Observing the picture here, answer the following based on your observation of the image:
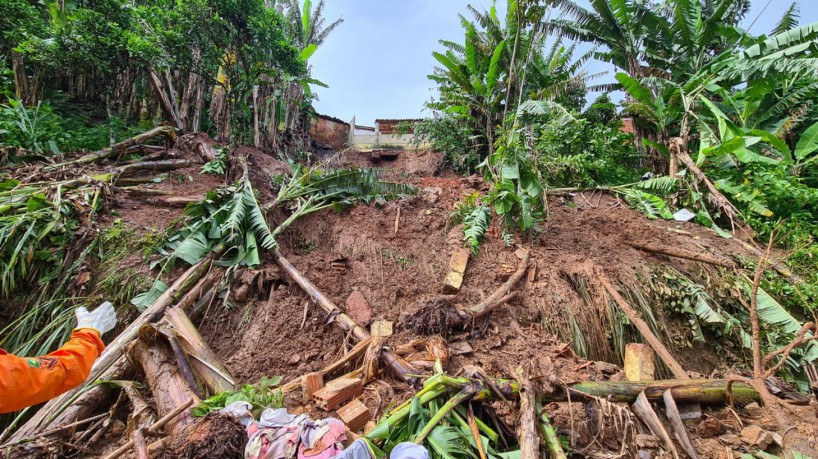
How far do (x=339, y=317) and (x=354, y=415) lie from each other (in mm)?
1339

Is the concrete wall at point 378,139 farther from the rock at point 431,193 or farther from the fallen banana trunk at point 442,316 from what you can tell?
the fallen banana trunk at point 442,316

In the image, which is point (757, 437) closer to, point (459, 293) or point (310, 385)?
point (459, 293)

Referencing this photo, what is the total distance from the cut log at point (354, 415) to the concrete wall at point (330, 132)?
11.2 meters

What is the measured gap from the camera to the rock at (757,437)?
1.91 m

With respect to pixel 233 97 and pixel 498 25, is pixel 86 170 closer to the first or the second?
pixel 233 97

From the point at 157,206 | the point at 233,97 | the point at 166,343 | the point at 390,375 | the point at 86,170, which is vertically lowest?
the point at 390,375

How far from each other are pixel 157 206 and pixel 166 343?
2.79 m

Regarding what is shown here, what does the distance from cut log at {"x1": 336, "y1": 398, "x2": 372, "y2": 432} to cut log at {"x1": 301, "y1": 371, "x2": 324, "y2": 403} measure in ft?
0.99

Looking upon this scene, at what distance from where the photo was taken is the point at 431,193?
635cm

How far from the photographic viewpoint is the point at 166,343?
269cm

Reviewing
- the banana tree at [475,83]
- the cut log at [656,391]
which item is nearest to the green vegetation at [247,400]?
the cut log at [656,391]

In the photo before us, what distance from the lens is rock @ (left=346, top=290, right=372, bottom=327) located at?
3604 millimetres

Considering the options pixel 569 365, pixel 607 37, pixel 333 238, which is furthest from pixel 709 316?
pixel 607 37

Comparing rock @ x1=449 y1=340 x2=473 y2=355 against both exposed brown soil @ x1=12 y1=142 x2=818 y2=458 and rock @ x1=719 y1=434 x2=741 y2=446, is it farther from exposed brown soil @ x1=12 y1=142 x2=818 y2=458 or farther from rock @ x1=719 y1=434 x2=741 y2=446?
rock @ x1=719 y1=434 x2=741 y2=446
